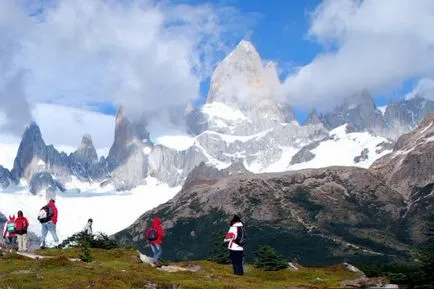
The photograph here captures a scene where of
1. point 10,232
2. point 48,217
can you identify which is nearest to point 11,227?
point 10,232

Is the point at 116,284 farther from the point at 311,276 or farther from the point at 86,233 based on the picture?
the point at 86,233

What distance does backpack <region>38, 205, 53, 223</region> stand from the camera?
176 ft

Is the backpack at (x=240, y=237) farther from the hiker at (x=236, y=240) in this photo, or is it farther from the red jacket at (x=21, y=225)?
the red jacket at (x=21, y=225)

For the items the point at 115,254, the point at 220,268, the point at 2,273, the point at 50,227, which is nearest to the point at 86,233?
the point at 50,227

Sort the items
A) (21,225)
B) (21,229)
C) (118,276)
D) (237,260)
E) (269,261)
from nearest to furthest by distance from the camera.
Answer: (118,276) < (237,260) < (269,261) < (21,225) < (21,229)

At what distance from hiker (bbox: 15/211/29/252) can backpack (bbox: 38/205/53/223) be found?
1817 mm

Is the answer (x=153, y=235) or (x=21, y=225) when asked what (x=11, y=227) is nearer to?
(x=21, y=225)

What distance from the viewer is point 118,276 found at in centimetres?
3406

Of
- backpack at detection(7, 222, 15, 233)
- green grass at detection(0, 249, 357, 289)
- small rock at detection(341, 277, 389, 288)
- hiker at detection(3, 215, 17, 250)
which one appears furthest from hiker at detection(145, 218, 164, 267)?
small rock at detection(341, 277, 389, 288)

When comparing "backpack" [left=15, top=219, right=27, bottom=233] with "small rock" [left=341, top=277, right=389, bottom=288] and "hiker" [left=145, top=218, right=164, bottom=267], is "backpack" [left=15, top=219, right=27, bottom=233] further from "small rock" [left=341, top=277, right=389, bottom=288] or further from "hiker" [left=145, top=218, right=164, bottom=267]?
"small rock" [left=341, top=277, right=389, bottom=288]

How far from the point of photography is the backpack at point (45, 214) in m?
53.6

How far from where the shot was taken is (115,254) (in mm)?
50781

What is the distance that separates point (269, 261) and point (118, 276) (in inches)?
768

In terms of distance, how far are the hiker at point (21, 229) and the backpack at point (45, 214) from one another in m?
1.82
